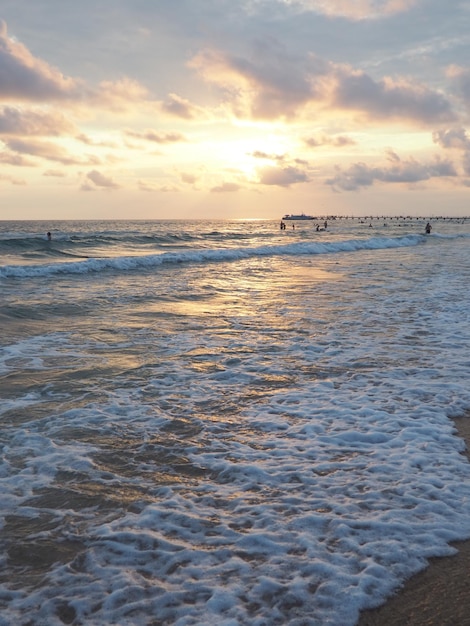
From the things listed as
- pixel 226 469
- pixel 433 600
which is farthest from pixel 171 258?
pixel 433 600

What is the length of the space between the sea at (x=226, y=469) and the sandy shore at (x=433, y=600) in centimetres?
10

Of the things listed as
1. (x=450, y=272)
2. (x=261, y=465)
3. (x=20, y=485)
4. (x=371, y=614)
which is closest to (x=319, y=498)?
(x=261, y=465)

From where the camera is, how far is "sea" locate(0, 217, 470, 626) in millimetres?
3723

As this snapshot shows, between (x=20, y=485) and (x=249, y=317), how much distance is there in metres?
9.94

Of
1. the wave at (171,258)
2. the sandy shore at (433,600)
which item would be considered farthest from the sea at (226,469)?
the wave at (171,258)

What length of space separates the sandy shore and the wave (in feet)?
85.3

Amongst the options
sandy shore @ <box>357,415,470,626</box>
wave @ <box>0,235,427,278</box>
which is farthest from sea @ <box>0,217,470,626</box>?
wave @ <box>0,235,427,278</box>

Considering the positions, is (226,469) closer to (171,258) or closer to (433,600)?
(433,600)

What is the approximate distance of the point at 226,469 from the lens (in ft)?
18.1

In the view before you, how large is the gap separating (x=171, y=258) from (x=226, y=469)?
32.7 m

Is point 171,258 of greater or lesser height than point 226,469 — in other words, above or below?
above

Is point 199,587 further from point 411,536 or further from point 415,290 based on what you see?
point 415,290

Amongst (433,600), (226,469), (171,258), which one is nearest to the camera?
(433,600)

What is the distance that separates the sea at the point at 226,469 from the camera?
372 cm
